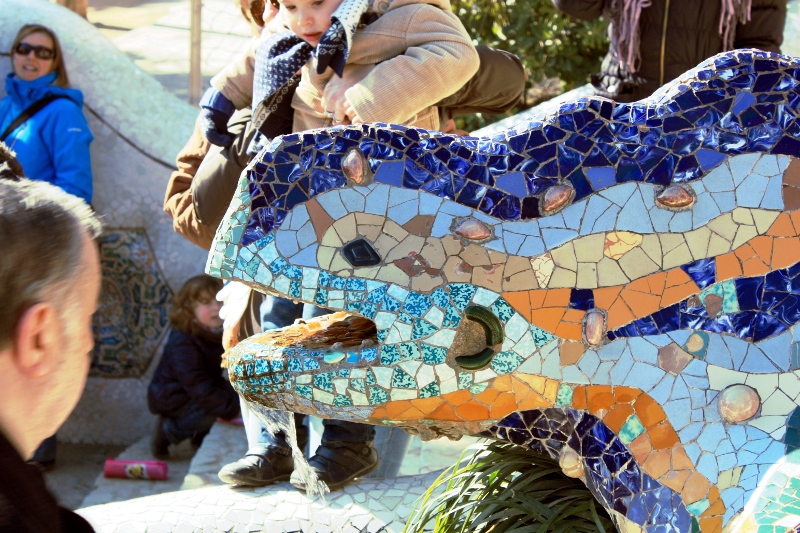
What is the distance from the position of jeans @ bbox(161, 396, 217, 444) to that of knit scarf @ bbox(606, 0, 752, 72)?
2.09m

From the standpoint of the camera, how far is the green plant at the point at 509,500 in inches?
73.9

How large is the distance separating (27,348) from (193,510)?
1.26m

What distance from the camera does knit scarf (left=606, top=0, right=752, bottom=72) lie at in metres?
3.42

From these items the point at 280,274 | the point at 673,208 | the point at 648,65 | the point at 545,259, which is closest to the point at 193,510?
the point at 280,274

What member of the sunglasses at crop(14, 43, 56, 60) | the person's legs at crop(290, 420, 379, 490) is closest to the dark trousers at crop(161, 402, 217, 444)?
the sunglasses at crop(14, 43, 56, 60)

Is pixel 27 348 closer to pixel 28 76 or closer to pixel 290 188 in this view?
pixel 290 188

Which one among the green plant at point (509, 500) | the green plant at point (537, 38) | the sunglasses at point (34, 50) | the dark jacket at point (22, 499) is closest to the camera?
the dark jacket at point (22, 499)

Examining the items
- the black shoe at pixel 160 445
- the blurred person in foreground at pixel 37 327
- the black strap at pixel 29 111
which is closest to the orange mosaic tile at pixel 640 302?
the blurred person in foreground at pixel 37 327

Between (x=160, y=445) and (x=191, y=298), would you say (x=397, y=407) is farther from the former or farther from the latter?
(x=160, y=445)

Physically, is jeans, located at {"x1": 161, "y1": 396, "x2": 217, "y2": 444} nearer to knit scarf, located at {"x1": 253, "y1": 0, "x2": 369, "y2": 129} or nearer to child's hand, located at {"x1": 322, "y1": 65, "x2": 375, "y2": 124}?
knit scarf, located at {"x1": 253, "y1": 0, "x2": 369, "y2": 129}

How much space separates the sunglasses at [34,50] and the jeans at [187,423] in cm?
157

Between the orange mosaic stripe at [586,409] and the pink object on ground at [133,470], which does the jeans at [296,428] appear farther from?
the pink object on ground at [133,470]

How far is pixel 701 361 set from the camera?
151 cm

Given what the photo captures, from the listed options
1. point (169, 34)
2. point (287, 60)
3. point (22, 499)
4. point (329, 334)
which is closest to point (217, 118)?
point (287, 60)
